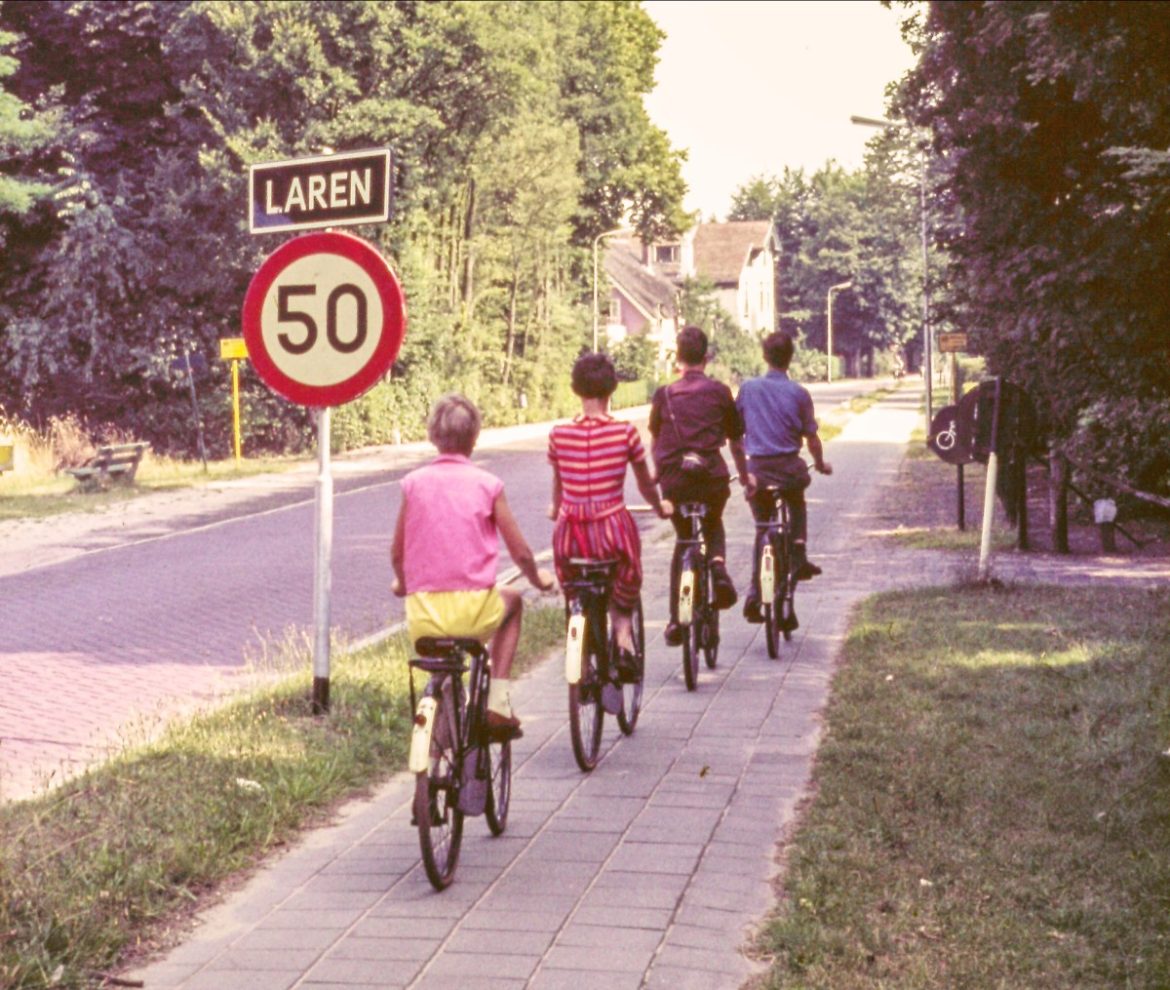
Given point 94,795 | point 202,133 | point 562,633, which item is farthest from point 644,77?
point 94,795

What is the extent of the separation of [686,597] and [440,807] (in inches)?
138

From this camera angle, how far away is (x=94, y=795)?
651 cm

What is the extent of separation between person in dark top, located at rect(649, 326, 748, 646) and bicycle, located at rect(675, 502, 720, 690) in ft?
0.15

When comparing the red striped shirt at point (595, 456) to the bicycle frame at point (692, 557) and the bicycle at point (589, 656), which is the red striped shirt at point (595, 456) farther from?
the bicycle frame at point (692, 557)

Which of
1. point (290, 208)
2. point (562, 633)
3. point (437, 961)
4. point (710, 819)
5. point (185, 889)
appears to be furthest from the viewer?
point (562, 633)

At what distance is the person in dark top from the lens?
8852 mm

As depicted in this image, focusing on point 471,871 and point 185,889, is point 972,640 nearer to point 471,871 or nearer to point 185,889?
point 471,871

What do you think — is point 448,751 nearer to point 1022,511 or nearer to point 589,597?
point 589,597

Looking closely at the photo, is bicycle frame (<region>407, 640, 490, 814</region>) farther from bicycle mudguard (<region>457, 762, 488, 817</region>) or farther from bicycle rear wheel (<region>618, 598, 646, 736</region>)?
bicycle rear wheel (<region>618, 598, 646, 736</region>)

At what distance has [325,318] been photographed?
303 inches

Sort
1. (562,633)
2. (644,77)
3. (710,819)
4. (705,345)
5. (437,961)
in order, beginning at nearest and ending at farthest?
1. (437,961)
2. (710,819)
3. (705,345)
4. (562,633)
5. (644,77)

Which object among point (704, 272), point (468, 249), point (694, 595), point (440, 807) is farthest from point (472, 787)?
point (704, 272)

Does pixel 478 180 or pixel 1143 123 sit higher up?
pixel 478 180

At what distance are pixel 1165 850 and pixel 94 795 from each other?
4.02m
